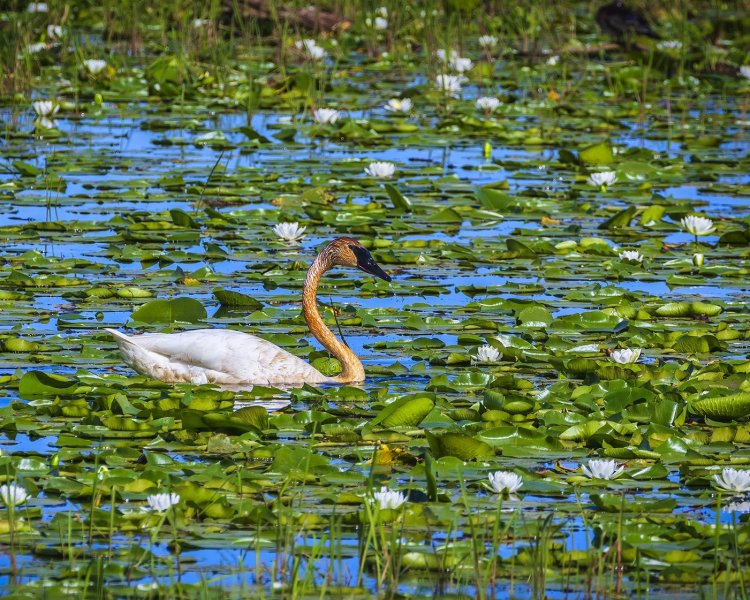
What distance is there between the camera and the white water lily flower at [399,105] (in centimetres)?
1414

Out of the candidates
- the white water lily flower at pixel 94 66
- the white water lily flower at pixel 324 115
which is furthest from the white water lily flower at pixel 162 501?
the white water lily flower at pixel 94 66

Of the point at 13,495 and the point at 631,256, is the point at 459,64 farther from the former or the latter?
the point at 13,495

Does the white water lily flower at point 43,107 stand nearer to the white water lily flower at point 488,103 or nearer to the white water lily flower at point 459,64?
the white water lily flower at point 488,103

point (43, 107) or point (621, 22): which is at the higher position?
point (43, 107)

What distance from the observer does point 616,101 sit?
15672 millimetres

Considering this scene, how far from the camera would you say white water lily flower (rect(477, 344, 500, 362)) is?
7035mm

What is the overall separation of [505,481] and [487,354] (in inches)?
76.1

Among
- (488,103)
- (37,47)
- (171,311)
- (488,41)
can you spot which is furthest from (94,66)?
(171,311)

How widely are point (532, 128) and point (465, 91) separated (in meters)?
2.51

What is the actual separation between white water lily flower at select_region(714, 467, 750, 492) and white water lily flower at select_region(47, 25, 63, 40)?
12674 millimetres

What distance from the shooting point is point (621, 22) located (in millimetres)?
18766

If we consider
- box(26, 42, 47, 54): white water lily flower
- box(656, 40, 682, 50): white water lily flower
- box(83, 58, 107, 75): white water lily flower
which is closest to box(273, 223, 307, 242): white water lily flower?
box(83, 58, 107, 75): white water lily flower

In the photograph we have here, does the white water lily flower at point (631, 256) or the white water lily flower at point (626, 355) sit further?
the white water lily flower at point (631, 256)

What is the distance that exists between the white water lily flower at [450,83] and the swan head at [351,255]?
24.1 feet
